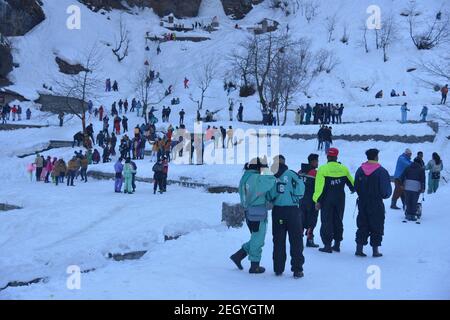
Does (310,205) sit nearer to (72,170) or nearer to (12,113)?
(72,170)

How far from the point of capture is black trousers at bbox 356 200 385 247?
8867mm

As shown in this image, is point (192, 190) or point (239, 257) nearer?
point (239, 257)

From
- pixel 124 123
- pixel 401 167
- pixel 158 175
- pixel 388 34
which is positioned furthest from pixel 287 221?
pixel 388 34

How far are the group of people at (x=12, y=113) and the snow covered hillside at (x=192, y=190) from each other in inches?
36.6

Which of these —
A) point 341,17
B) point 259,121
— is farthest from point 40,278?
point 341,17

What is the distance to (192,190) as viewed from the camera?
70.0 ft

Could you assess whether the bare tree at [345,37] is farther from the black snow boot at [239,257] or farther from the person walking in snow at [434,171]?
the black snow boot at [239,257]

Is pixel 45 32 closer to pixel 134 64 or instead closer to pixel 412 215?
pixel 134 64

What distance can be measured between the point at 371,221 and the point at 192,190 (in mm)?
12930

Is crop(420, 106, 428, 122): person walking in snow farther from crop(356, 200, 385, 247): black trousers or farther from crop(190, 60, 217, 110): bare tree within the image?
crop(356, 200, 385, 247): black trousers

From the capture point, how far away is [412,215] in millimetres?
12633

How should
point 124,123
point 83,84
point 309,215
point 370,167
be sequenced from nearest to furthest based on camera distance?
point 370,167 < point 309,215 < point 124,123 < point 83,84

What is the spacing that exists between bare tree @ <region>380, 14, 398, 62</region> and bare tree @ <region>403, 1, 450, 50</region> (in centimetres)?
137
